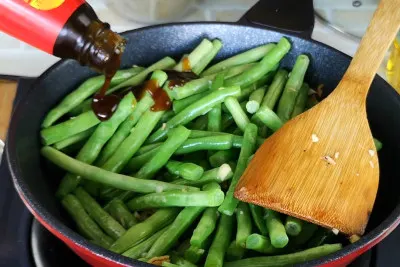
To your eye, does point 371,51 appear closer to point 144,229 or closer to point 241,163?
point 241,163

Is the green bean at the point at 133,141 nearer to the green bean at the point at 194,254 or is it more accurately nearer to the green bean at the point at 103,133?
the green bean at the point at 103,133

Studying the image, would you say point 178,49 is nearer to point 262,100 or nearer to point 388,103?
point 262,100

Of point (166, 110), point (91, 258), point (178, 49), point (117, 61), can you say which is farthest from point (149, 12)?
point (91, 258)

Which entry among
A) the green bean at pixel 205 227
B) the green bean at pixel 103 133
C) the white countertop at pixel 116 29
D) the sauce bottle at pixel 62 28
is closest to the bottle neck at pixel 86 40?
the sauce bottle at pixel 62 28

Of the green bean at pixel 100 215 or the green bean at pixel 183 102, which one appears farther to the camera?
the green bean at pixel 183 102

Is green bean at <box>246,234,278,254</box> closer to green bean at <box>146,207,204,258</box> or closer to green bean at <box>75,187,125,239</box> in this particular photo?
green bean at <box>146,207,204,258</box>

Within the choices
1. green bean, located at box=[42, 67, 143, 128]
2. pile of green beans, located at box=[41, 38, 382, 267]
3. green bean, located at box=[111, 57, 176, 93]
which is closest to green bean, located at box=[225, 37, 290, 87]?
pile of green beans, located at box=[41, 38, 382, 267]
